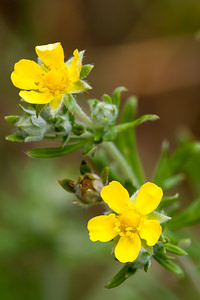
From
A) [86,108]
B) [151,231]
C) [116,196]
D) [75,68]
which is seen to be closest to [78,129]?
[75,68]

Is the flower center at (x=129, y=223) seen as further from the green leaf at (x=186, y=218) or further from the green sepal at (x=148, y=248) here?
the green leaf at (x=186, y=218)

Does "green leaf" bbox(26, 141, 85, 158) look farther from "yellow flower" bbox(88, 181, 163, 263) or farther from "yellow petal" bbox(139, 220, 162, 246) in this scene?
"yellow petal" bbox(139, 220, 162, 246)

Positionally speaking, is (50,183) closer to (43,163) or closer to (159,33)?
(43,163)

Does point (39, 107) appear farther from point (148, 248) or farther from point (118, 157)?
point (148, 248)

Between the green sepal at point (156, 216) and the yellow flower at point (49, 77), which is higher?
the yellow flower at point (49, 77)

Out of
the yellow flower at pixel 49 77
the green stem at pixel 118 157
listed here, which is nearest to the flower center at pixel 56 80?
the yellow flower at pixel 49 77

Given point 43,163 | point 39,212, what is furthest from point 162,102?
point 39,212
